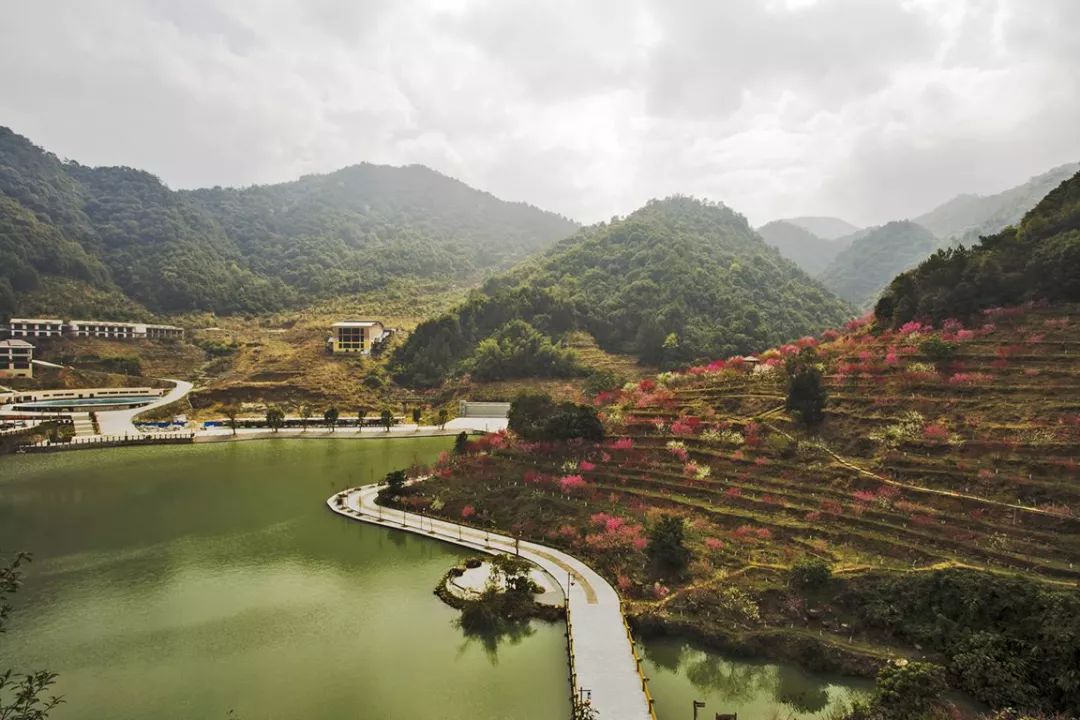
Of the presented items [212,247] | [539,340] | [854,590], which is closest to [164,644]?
[854,590]

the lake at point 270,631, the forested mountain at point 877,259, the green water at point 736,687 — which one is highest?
the forested mountain at point 877,259

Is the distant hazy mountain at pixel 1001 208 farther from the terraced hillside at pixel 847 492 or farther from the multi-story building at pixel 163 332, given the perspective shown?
the multi-story building at pixel 163 332

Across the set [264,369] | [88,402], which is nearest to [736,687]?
[264,369]

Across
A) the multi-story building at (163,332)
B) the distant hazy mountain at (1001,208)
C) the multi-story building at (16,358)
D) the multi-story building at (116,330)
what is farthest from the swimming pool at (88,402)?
the distant hazy mountain at (1001,208)

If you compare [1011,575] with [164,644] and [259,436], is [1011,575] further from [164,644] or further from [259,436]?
[259,436]

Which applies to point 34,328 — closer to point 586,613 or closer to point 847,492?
point 586,613
